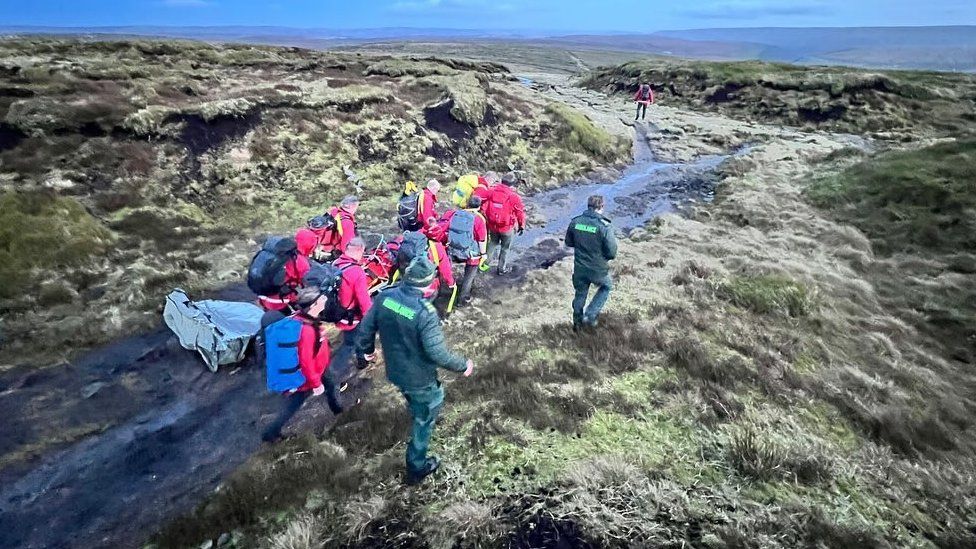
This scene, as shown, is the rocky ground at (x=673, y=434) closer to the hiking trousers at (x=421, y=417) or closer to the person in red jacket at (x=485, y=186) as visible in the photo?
the hiking trousers at (x=421, y=417)

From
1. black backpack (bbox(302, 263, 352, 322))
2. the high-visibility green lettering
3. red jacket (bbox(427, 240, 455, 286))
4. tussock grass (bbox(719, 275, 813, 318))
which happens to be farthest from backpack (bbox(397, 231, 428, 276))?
tussock grass (bbox(719, 275, 813, 318))

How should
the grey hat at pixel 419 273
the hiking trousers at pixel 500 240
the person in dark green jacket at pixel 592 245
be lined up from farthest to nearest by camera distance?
1. the hiking trousers at pixel 500 240
2. the person in dark green jacket at pixel 592 245
3. the grey hat at pixel 419 273

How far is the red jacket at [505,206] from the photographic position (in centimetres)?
1242

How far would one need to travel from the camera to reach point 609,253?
907 cm

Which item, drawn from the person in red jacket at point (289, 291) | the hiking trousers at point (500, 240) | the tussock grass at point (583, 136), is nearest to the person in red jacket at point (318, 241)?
the person in red jacket at point (289, 291)

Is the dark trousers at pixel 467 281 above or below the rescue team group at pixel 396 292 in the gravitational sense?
below

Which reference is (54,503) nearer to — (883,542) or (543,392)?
(543,392)

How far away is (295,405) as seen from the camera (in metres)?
Result: 7.03

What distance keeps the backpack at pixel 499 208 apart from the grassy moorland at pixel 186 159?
640 cm

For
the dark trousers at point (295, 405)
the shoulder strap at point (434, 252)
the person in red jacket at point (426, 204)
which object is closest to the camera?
the dark trousers at point (295, 405)

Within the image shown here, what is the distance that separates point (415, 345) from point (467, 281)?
6.60 metres

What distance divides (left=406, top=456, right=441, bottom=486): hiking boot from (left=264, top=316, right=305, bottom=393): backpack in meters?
1.88

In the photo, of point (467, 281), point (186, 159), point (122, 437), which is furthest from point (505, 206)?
point (186, 159)

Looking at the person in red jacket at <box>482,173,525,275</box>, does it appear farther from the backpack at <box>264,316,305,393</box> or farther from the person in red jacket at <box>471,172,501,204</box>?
the backpack at <box>264,316,305,393</box>
